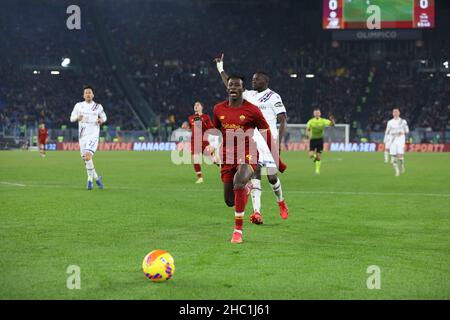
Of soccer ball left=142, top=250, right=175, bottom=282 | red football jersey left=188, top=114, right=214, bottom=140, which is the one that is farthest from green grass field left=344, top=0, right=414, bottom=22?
soccer ball left=142, top=250, right=175, bottom=282

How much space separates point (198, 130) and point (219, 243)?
43.3ft

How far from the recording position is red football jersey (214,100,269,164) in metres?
10.4

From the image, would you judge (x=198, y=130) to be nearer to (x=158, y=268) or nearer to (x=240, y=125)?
(x=240, y=125)

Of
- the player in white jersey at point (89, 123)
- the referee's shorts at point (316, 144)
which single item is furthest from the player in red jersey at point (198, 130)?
the referee's shorts at point (316, 144)

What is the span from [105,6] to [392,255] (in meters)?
60.6

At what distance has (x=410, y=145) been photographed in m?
55.9

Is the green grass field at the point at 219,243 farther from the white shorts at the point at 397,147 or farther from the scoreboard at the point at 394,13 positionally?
the scoreboard at the point at 394,13

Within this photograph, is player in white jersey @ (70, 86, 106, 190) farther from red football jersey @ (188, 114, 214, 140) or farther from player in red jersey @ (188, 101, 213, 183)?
red football jersey @ (188, 114, 214, 140)

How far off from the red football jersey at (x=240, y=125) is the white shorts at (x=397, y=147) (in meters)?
17.7

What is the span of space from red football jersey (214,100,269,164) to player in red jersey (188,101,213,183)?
33.0 feet

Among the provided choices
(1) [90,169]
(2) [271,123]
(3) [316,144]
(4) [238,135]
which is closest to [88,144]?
(1) [90,169]

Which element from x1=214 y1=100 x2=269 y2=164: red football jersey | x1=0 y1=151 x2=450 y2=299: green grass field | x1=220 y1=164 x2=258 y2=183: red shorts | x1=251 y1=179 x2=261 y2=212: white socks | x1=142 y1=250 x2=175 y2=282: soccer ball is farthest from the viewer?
x1=251 y1=179 x2=261 y2=212: white socks

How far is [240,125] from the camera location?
10359 mm
